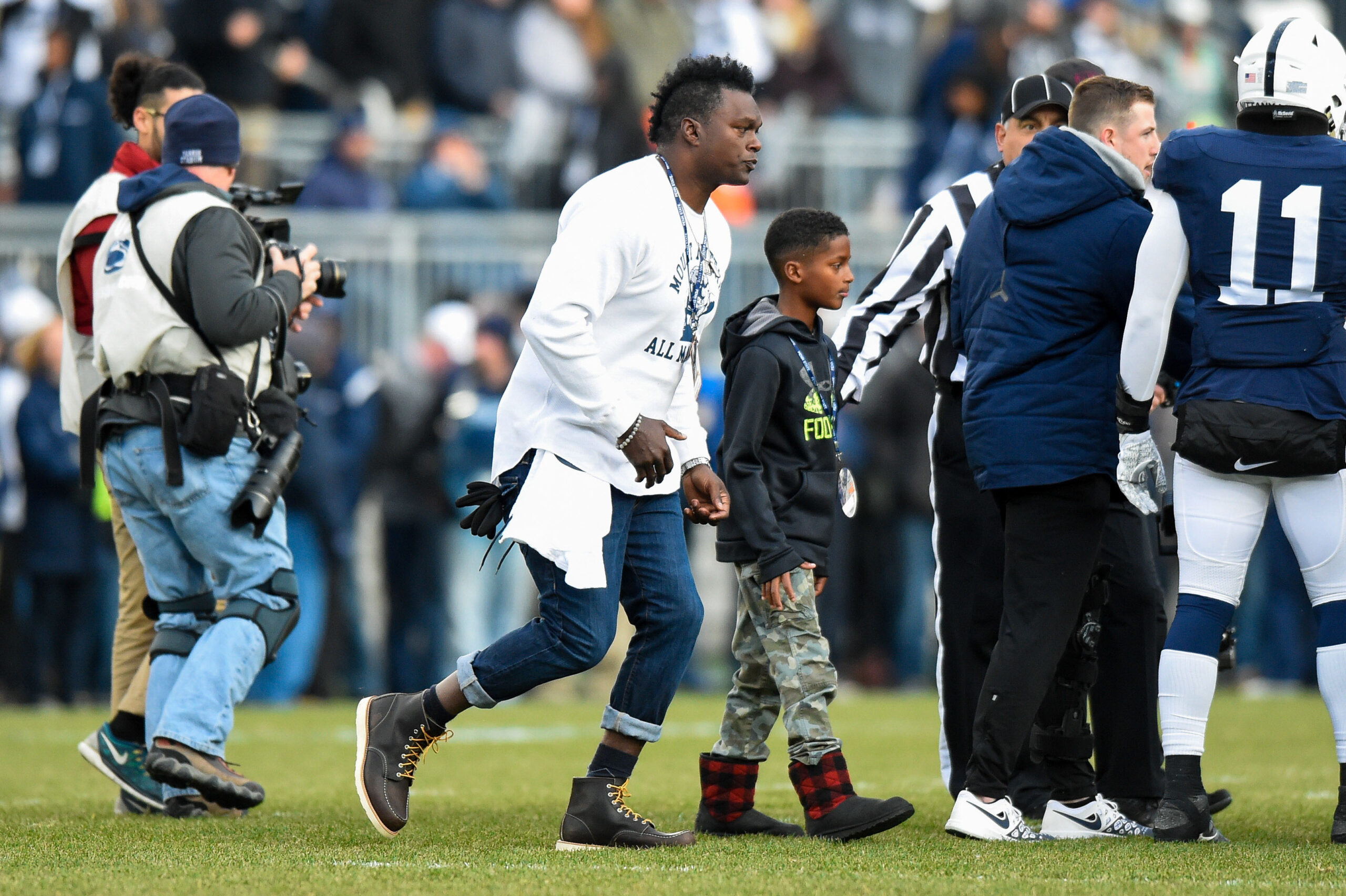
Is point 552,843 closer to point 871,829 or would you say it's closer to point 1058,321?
point 871,829

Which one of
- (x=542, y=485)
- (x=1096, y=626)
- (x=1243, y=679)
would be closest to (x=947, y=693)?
(x=1096, y=626)

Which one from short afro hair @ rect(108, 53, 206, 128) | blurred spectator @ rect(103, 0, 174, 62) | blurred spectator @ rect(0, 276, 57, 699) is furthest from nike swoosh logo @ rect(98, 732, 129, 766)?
blurred spectator @ rect(103, 0, 174, 62)

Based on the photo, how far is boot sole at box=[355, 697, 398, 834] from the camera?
16.9ft

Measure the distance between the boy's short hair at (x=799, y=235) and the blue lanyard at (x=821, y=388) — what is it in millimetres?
259

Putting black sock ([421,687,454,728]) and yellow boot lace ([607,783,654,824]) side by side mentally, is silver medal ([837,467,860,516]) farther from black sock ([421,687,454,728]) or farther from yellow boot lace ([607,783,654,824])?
black sock ([421,687,454,728])

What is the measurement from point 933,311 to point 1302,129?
1.50 meters

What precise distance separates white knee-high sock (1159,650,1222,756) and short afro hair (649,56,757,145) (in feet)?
6.71

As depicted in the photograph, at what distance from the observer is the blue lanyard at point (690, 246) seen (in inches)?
206

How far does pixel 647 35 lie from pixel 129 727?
10009 mm

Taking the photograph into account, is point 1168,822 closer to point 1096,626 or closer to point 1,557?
point 1096,626

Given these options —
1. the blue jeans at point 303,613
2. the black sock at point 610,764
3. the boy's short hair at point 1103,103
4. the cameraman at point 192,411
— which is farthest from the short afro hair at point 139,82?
the blue jeans at point 303,613

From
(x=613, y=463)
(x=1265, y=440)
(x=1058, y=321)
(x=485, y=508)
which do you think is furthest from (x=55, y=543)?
(x=1265, y=440)

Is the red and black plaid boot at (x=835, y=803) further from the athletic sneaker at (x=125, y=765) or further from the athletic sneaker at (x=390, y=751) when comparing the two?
the athletic sneaker at (x=125, y=765)

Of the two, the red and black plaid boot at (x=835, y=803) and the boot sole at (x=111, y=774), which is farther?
the boot sole at (x=111, y=774)
